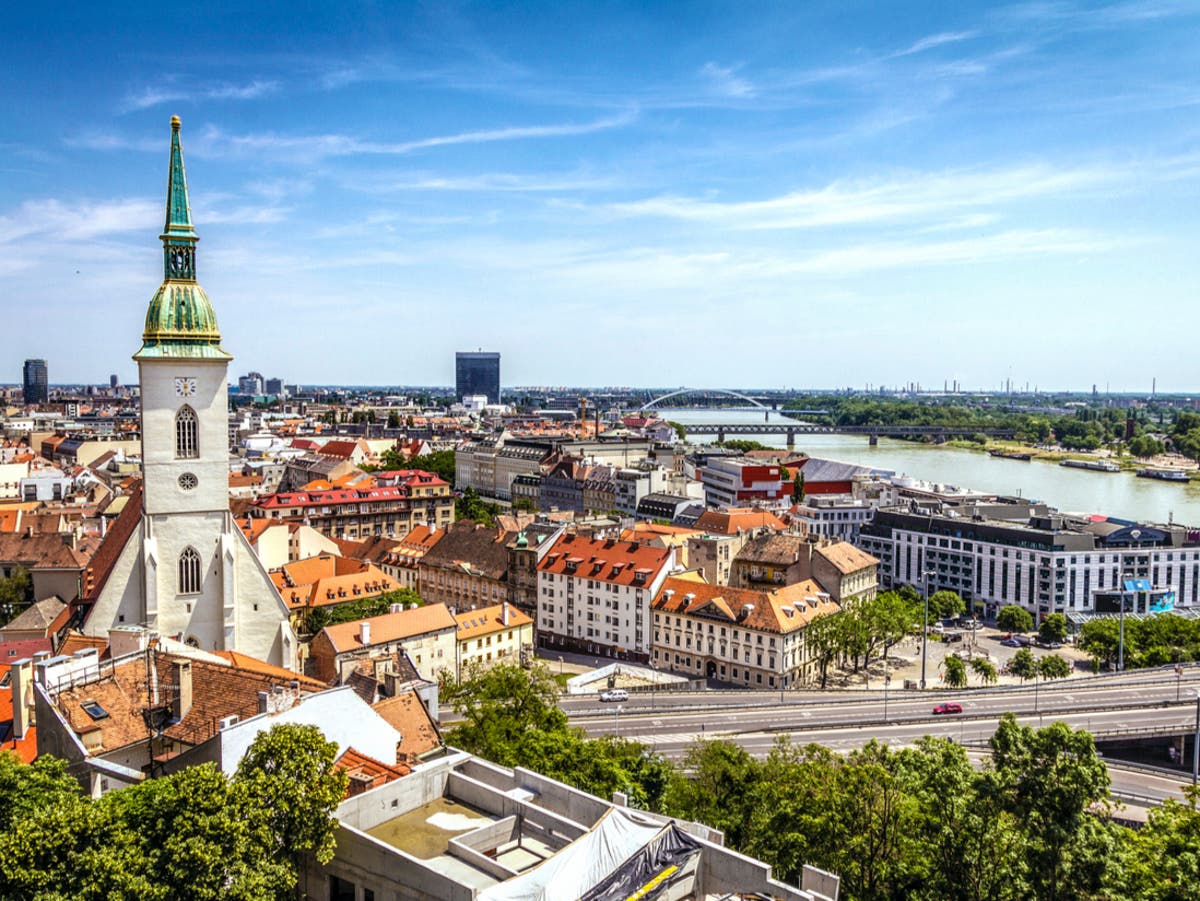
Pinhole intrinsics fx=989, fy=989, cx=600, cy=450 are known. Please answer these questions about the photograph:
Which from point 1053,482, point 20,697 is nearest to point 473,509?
point 20,697

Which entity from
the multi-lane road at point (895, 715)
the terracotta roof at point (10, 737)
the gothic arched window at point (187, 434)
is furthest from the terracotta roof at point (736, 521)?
the terracotta roof at point (10, 737)

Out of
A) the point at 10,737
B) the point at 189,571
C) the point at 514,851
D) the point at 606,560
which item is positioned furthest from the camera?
the point at 606,560

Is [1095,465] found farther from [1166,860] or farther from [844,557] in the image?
[1166,860]

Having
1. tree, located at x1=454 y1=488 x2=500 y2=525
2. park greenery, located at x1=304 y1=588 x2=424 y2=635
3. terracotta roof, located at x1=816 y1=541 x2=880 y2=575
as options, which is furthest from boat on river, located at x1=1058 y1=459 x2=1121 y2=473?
park greenery, located at x1=304 y1=588 x2=424 y2=635

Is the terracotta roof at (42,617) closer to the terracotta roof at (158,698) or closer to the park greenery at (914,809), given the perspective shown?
the terracotta roof at (158,698)

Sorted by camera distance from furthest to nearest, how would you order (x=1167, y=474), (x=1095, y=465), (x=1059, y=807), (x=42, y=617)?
(x=1095, y=465), (x=1167, y=474), (x=42, y=617), (x=1059, y=807)

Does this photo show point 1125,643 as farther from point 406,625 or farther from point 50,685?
point 50,685
